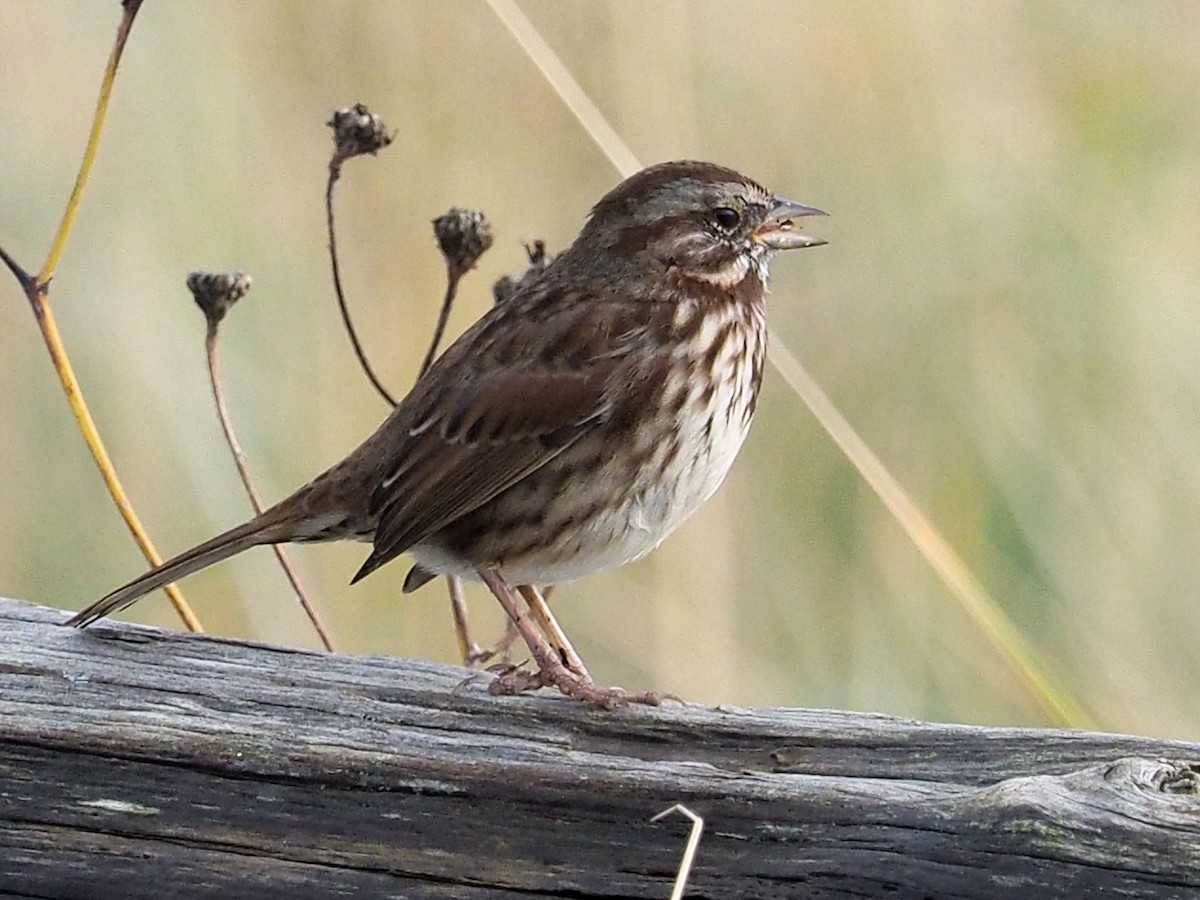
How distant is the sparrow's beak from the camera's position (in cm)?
331

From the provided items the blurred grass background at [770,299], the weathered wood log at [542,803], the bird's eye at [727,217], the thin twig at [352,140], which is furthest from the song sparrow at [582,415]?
the weathered wood log at [542,803]

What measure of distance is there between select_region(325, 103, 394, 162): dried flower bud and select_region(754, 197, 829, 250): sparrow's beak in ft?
2.31

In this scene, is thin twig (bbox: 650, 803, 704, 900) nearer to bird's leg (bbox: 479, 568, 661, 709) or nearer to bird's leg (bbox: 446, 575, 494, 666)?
bird's leg (bbox: 479, 568, 661, 709)

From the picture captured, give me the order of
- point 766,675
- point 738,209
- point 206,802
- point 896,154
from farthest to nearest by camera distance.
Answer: point 896,154 → point 766,675 → point 738,209 → point 206,802

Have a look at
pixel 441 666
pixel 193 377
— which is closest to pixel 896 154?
pixel 193 377

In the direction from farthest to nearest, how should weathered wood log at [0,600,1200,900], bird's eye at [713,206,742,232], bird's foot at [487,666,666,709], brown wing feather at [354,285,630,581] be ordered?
bird's eye at [713,206,742,232] → brown wing feather at [354,285,630,581] → bird's foot at [487,666,666,709] → weathered wood log at [0,600,1200,900]

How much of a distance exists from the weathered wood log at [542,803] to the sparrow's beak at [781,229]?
1.39 meters

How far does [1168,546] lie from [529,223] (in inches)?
62.7

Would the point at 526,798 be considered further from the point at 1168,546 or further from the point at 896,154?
the point at 896,154

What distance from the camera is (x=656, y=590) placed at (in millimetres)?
3912

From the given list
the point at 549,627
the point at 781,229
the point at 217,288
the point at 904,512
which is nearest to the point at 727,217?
the point at 781,229

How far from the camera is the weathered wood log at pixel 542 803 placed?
1.76m

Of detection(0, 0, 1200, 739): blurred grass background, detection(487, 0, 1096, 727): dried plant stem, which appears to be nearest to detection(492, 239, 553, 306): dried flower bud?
detection(487, 0, 1096, 727): dried plant stem

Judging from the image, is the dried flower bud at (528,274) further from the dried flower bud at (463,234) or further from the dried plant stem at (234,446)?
the dried plant stem at (234,446)
